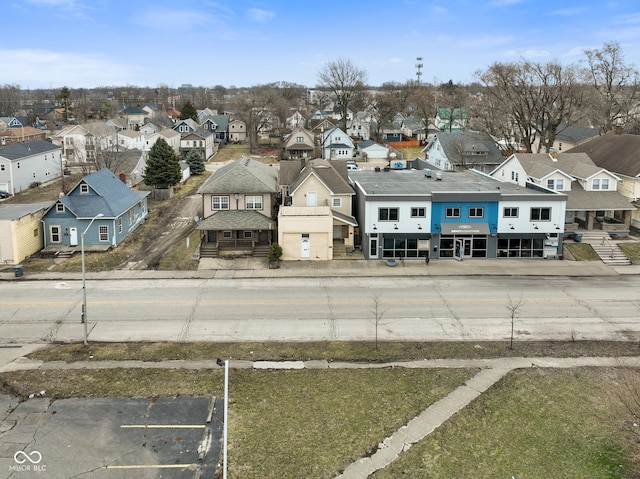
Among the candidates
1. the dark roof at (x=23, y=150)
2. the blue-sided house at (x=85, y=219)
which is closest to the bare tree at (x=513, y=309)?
the blue-sided house at (x=85, y=219)

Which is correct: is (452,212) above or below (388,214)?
above

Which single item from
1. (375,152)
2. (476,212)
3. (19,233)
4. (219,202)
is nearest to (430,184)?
(476,212)

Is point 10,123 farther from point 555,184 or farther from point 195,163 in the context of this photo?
point 555,184

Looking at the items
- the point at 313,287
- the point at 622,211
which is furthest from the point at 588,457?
the point at 622,211

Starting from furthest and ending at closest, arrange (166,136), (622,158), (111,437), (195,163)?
(166,136), (195,163), (622,158), (111,437)

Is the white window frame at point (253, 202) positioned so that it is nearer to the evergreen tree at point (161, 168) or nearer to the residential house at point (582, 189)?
the evergreen tree at point (161, 168)

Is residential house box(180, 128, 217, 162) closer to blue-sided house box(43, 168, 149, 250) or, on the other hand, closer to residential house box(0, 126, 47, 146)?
residential house box(0, 126, 47, 146)
